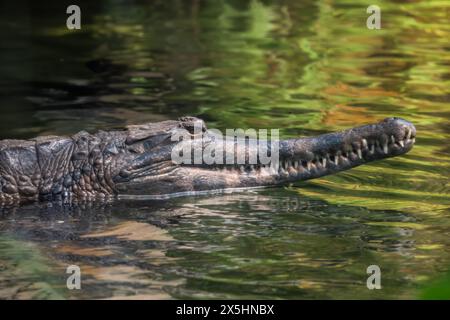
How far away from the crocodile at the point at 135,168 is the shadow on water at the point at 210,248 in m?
0.15

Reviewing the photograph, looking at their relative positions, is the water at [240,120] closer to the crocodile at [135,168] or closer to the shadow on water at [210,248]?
the shadow on water at [210,248]

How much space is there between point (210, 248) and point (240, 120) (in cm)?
414

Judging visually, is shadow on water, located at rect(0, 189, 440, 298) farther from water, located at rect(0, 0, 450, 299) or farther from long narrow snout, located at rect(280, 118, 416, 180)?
long narrow snout, located at rect(280, 118, 416, 180)

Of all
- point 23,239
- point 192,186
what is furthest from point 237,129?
point 23,239

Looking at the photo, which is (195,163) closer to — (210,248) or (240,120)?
(210,248)

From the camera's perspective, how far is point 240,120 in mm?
10484

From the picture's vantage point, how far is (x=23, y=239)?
6.78 metres

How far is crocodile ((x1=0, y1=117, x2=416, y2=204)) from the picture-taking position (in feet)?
25.6

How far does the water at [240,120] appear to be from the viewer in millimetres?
5973

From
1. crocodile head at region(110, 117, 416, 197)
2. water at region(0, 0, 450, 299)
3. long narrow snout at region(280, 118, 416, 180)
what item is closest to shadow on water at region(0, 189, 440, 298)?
water at region(0, 0, 450, 299)

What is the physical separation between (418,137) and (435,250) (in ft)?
11.3

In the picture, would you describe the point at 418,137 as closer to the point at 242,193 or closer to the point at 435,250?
the point at 242,193

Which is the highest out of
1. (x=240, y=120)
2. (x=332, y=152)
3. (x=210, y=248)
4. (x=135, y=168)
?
(x=240, y=120)

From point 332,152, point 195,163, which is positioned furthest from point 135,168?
point 332,152
